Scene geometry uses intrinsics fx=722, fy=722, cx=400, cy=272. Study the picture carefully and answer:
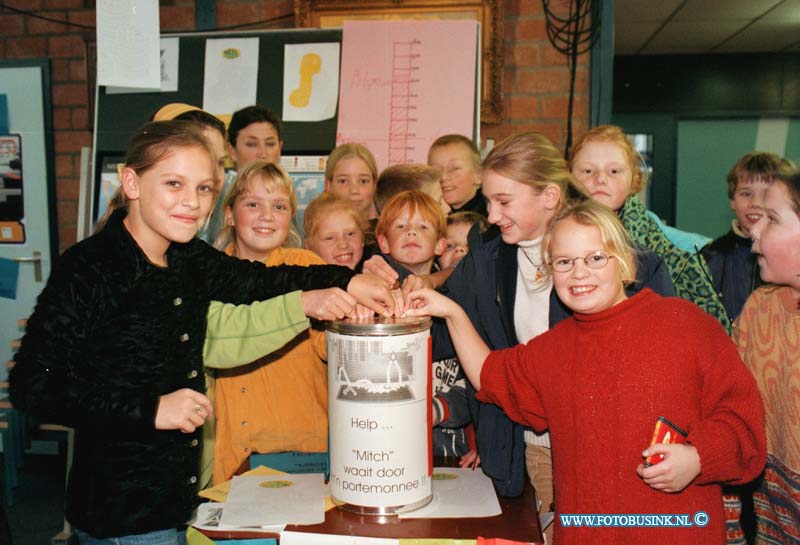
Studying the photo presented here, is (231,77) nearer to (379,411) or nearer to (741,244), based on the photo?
(741,244)

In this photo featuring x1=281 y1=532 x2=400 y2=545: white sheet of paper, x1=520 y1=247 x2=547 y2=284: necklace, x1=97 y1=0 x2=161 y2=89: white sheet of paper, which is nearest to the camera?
x1=281 y1=532 x2=400 y2=545: white sheet of paper

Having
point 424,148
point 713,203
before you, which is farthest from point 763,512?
point 713,203

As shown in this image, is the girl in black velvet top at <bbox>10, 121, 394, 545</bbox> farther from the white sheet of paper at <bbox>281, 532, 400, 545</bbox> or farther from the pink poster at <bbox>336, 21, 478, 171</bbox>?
the pink poster at <bbox>336, 21, 478, 171</bbox>

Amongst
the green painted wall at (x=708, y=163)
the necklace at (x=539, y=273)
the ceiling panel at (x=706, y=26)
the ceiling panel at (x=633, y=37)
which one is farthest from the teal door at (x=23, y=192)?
the green painted wall at (x=708, y=163)

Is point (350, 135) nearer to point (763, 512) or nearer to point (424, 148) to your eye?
point (424, 148)

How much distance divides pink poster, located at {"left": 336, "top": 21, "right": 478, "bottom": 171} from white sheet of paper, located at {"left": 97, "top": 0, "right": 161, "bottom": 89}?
3.69ft

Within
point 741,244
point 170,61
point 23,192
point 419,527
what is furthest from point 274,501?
point 23,192

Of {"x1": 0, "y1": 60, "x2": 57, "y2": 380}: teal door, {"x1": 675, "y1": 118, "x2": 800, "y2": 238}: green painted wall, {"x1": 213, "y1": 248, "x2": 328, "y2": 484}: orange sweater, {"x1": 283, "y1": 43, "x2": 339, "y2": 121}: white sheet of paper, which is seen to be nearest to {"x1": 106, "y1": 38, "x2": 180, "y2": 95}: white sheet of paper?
{"x1": 283, "y1": 43, "x2": 339, "y2": 121}: white sheet of paper

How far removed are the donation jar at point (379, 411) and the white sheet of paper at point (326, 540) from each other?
74mm

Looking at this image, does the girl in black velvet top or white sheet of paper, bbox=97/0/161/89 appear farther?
white sheet of paper, bbox=97/0/161/89

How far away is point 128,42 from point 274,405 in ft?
4.88

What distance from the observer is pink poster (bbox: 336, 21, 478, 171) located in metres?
3.46

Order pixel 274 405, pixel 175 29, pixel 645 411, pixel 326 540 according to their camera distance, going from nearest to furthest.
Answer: pixel 326 540 → pixel 645 411 → pixel 274 405 → pixel 175 29

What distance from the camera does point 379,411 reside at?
4.22ft
